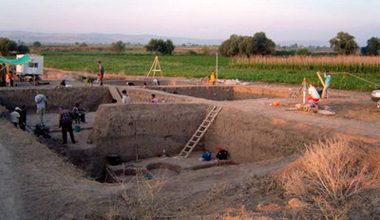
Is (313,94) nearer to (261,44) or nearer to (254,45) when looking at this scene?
(254,45)

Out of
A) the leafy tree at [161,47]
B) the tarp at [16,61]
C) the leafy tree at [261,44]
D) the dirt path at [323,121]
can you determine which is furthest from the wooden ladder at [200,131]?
the leafy tree at [161,47]

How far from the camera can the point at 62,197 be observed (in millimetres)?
8688

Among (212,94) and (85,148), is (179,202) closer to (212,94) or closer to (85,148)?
(85,148)

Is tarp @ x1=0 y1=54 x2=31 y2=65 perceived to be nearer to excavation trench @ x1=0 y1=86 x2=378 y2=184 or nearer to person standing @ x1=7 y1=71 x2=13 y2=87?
person standing @ x1=7 y1=71 x2=13 y2=87

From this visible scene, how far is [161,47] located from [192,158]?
250ft

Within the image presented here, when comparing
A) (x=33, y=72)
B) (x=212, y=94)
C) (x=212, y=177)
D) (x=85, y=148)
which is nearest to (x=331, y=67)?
(x=212, y=94)

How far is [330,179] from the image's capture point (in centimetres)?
768

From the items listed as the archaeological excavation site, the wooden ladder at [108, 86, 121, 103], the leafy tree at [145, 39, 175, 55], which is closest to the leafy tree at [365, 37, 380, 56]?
the leafy tree at [145, 39, 175, 55]

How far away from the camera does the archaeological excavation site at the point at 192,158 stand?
7.78 m

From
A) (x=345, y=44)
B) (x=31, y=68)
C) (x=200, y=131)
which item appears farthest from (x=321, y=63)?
(x=200, y=131)

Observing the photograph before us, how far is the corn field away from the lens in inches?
1519

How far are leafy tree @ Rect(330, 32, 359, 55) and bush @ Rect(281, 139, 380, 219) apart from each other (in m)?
50.3

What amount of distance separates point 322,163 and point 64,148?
1049 cm

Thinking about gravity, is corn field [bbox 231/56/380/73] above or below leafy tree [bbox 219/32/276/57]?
below
